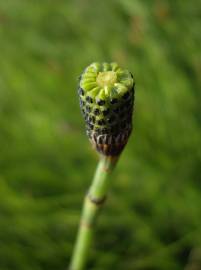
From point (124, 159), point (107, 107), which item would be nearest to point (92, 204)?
point (107, 107)

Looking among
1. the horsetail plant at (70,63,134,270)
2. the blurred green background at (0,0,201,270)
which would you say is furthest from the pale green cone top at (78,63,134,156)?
the blurred green background at (0,0,201,270)

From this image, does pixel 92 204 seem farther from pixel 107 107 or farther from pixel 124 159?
pixel 124 159

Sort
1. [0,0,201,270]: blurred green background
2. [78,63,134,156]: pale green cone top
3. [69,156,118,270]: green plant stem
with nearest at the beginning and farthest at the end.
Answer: [78,63,134,156]: pale green cone top → [69,156,118,270]: green plant stem → [0,0,201,270]: blurred green background

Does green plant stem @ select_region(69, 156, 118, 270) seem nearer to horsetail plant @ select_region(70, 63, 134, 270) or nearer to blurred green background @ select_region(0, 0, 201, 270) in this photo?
horsetail plant @ select_region(70, 63, 134, 270)

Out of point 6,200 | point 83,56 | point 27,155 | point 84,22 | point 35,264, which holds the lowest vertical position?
point 35,264

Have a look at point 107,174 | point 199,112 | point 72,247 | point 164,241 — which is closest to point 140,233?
point 164,241

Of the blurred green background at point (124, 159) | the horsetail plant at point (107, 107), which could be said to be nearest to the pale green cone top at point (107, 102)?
the horsetail plant at point (107, 107)

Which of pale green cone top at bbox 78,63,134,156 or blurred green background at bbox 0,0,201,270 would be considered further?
blurred green background at bbox 0,0,201,270

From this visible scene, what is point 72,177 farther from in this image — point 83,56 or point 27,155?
point 83,56
